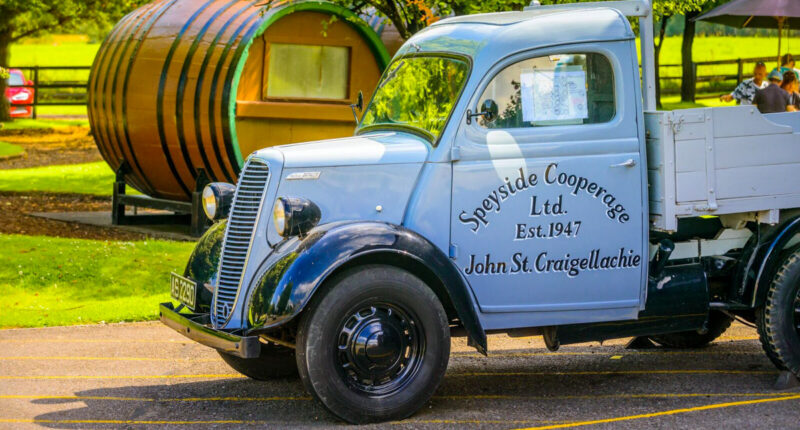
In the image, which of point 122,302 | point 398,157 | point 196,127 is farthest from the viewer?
point 196,127

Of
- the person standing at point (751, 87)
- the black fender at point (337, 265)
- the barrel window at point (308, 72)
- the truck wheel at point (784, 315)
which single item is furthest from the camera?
the person standing at point (751, 87)

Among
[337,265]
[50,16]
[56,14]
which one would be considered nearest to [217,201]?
[337,265]

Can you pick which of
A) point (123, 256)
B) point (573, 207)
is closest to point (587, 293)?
point (573, 207)

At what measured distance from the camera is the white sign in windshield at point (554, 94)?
613 centimetres

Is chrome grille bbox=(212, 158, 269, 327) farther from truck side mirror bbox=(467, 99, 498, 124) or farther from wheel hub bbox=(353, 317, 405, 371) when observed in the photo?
truck side mirror bbox=(467, 99, 498, 124)

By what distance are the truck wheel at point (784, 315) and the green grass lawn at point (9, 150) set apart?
18.1 m

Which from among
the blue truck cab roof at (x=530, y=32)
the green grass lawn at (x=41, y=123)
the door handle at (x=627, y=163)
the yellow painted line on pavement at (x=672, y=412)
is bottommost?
the yellow painted line on pavement at (x=672, y=412)

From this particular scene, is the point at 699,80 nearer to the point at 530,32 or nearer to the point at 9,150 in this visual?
the point at 9,150

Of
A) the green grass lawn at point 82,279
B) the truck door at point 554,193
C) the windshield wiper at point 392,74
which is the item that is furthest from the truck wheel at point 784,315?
the green grass lawn at point 82,279

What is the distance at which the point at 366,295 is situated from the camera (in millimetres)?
5641

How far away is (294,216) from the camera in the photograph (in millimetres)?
5730

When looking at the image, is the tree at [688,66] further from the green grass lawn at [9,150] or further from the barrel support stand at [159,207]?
the barrel support stand at [159,207]

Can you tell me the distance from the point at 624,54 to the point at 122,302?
195 inches

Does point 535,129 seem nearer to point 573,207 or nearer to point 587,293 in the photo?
point 573,207
